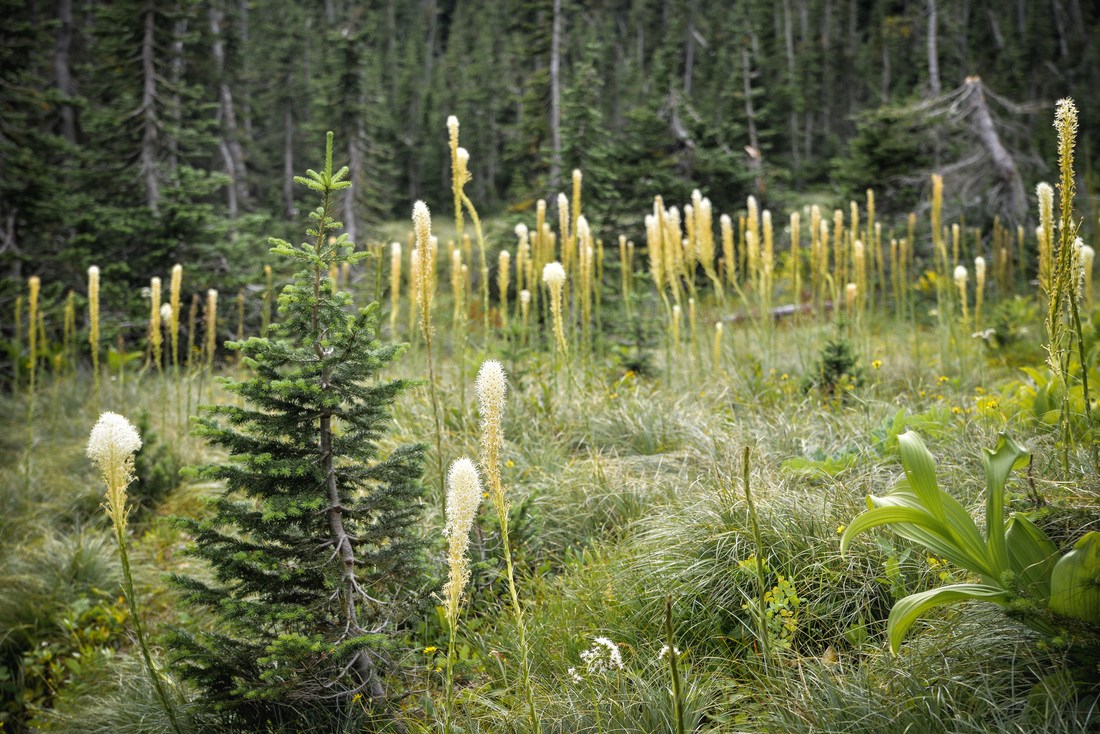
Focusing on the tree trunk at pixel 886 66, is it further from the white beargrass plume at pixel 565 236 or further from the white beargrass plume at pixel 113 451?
the white beargrass plume at pixel 113 451

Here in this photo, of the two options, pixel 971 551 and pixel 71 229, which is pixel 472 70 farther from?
pixel 971 551

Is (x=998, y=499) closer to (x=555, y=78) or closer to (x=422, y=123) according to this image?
(x=555, y=78)

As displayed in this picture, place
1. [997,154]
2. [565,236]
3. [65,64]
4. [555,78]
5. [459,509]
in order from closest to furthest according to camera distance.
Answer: [459,509] → [565,236] → [997,154] → [65,64] → [555,78]

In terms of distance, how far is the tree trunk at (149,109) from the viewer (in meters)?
8.91

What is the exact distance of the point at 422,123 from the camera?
1114 inches

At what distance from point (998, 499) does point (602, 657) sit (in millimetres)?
1148

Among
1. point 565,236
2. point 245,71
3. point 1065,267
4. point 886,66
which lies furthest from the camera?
point 886,66

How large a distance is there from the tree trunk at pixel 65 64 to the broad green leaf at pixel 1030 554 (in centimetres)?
1260

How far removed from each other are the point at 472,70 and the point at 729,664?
30.4 meters

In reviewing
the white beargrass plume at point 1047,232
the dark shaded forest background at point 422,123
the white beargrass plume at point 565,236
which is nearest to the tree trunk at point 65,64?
the dark shaded forest background at point 422,123

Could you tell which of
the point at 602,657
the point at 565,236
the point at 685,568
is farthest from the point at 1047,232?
the point at 565,236

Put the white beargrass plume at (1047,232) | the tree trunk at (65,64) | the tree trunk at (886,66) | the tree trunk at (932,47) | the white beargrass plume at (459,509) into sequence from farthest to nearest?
the tree trunk at (886,66), the tree trunk at (932,47), the tree trunk at (65,64), the white beargrass plume at (1047,232), the white beargrass plume at (459,509)

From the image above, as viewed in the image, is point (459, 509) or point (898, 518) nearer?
point (459, 509)

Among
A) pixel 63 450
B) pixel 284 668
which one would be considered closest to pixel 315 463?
pixel 284 668
